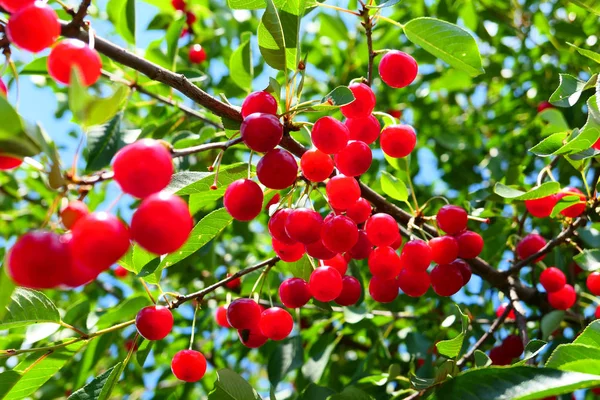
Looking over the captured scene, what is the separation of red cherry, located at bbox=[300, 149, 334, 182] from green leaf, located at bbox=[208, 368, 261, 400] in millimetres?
639

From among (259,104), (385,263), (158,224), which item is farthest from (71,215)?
(385,263)

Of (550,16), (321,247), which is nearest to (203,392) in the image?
(321,247)

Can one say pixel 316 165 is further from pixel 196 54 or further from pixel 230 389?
pixel 196 54

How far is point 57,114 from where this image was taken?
3.95 meters

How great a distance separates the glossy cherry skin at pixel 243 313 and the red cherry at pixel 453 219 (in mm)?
732

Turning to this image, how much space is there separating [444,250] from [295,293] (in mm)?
525

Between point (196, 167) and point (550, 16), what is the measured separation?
2706 mm

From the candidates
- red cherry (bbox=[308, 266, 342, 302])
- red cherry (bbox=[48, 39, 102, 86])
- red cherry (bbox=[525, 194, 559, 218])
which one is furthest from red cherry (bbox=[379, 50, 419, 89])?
red cherry (bbox=[48, 39, 102, 86])

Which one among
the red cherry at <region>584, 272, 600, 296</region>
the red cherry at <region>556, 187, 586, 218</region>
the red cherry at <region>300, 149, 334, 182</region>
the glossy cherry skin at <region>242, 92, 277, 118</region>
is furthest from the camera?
the red cherry at <region>584, 272, 600, 296</region>

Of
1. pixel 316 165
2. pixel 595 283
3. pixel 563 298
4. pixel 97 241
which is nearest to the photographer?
pixel 97 241

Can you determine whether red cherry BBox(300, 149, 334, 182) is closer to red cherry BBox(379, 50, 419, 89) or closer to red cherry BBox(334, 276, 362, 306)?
red cherry BBox(379, 50, 419, 89)

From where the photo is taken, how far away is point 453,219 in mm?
1899

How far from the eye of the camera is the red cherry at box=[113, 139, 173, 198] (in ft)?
3.23

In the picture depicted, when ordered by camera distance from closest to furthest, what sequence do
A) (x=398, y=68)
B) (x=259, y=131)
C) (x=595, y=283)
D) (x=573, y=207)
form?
(x=259, y=131), (x=398, y=68), (x=573, y=207), (x=595, y=283)
